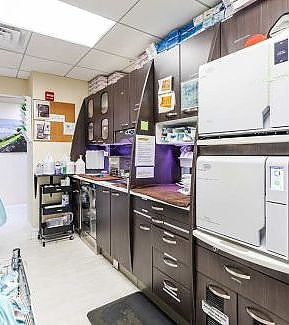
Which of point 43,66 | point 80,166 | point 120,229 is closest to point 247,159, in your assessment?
point 120,229

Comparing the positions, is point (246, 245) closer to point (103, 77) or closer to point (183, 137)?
point (183, 137)

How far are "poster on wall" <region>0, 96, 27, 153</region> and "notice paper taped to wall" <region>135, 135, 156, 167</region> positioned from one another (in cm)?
437

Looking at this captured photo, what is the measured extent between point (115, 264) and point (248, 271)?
184 centimetres

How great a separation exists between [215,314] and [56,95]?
13.0 feet

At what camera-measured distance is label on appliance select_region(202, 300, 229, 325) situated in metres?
1.36

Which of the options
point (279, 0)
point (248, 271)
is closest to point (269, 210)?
point (248, 271)

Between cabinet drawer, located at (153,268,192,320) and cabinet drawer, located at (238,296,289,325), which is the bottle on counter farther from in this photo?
cabinet drawer, located at (238,296,289,325)

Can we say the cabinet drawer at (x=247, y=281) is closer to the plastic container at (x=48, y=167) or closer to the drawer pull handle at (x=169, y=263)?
the drawer pull handle at (x=169, y=263)

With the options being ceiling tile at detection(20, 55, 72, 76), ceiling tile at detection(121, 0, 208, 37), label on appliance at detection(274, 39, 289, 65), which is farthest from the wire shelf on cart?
ceiling tile at detection(20, 55, 72, 76)

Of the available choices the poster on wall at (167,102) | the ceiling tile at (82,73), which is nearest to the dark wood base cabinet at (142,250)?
the poster on wall at (167,102)

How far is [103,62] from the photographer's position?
3494mm

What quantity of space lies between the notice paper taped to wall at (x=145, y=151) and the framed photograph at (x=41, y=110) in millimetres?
2395

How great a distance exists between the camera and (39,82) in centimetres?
397

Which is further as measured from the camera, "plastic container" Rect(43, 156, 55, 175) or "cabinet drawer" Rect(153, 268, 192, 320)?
"plastic container" Rect(43, 156, 55, 175)
